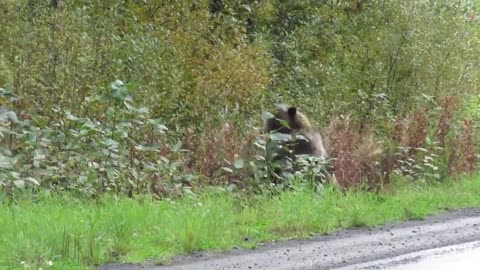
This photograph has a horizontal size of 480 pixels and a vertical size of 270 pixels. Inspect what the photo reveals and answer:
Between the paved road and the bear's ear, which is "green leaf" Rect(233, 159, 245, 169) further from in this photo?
the paved road

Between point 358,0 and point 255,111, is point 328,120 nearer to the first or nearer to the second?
point 255,111

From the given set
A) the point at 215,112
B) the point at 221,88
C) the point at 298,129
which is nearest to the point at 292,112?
the point at 298,129

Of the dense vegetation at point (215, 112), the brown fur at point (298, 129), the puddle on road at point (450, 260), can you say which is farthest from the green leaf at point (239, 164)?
the puddle on road at point (450, 260)

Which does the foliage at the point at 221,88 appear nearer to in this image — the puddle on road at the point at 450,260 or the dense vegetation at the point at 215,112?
the dense vegetation at the point at 215,112

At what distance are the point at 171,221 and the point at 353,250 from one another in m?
1.70

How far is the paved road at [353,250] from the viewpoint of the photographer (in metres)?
7.41

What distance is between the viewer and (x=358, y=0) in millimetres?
18047

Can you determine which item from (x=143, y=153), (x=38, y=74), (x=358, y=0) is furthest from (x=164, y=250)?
(x=358, y=0)

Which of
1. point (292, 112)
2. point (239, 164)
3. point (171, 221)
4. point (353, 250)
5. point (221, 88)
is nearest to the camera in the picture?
point (353, 250)

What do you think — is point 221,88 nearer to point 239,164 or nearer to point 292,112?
point 292,112

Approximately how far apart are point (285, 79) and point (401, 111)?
2.32 meters

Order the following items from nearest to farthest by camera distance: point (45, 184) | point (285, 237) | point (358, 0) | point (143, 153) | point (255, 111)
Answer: point (285, 237), point (45, 184), point (143, 153), point (255, 111), point (358, 0)

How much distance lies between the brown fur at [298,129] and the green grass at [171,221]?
1097 millimetres

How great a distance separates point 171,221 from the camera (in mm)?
8609
